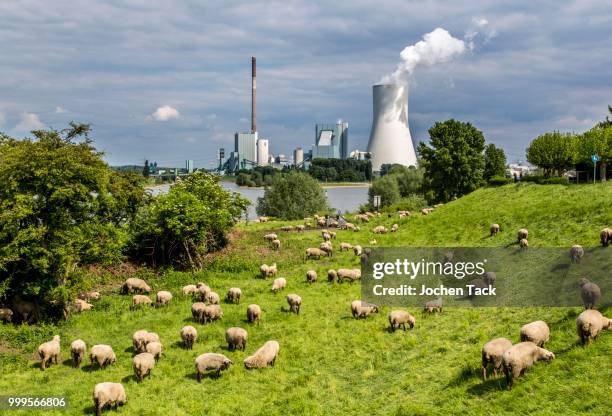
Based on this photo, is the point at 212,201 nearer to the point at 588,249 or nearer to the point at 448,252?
the point at 448,252

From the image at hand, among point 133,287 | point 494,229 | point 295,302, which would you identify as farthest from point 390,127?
point 295,302

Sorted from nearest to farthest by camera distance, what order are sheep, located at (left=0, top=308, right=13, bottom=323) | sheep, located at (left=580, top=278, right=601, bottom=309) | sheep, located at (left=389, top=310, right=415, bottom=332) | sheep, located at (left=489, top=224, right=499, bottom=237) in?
sheep, located at (left=580, top=278, right=601, bottom=309), sheep, located at (left=389, top=310, right=415, bottom=332), sheep, located at (left=0, top=308, right=13, bottom=323), sheep, located at (left=489, top=224, right=499, bottom=237)

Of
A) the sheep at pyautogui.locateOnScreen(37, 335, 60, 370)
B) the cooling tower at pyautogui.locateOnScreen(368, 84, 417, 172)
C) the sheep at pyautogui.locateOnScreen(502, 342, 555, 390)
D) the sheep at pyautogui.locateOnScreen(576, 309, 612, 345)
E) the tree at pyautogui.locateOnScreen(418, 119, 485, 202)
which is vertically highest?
the cooling tower at pyautogui.locateOnScreen(368, 84, 417, 172)

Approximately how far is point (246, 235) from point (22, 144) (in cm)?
1960

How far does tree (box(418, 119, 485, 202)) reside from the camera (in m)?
59.5

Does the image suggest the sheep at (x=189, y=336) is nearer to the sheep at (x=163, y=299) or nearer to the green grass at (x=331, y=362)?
the green grass at (x=331, y=362)

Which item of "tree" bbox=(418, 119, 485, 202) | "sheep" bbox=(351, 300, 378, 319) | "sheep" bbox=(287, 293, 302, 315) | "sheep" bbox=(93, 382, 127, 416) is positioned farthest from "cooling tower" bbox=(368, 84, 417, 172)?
"sheep" bbox=(93, 382, 127, 416)

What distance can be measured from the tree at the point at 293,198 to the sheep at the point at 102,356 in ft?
177

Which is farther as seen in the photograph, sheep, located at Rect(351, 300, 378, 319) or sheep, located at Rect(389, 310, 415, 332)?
sheep, located at Rect(351, 300, 378, 319)

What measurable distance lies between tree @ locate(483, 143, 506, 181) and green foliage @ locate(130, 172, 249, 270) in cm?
4935

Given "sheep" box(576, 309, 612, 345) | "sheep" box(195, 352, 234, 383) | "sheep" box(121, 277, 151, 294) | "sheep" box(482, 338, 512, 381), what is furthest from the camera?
"sheep" box(121, 277, 151, 294)

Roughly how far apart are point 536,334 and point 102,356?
12895 millimetres

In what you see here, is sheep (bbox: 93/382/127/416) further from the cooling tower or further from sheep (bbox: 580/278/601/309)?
the cooling tower

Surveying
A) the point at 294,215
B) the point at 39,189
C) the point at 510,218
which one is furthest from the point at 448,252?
the point at 294,215
